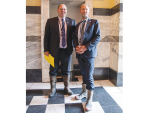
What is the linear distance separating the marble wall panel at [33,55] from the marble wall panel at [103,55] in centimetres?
138

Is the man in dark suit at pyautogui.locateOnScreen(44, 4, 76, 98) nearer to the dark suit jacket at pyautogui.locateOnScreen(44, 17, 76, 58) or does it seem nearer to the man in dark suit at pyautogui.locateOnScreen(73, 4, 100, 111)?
the dark suit jacket at pyautogui.locateOnScreen(44, 17, 76, 58)

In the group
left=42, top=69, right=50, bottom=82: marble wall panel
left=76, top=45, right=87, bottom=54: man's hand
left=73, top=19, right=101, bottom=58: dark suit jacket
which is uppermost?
left=73, top=19, right=101, bottom=58: dark suit jacket

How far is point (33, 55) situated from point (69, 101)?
1.47 metres

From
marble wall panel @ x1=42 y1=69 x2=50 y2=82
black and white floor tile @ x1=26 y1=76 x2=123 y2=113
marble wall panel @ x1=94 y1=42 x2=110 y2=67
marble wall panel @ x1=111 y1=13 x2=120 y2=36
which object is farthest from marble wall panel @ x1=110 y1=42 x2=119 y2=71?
marble wall panel @ x1=42 y1=69 x2=50 y2=82

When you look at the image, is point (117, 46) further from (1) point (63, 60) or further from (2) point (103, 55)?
(1) point (63, 60)

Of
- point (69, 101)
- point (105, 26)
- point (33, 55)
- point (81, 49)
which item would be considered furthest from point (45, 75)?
point (105, 26)

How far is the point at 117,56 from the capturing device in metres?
2.76

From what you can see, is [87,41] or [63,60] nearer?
[87,41]

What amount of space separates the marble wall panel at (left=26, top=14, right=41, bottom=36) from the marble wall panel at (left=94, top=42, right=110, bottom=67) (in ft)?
4.78

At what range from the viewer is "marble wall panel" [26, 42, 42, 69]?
9.77 feet

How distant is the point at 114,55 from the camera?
115 inches

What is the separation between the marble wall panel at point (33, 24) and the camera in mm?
2918

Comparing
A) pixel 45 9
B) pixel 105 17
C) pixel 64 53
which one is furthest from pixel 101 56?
pixel 45 9
